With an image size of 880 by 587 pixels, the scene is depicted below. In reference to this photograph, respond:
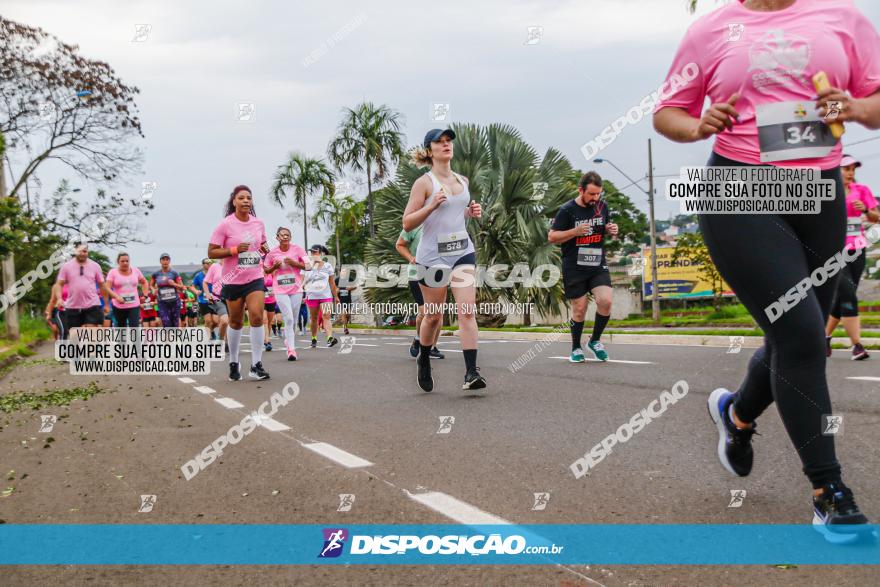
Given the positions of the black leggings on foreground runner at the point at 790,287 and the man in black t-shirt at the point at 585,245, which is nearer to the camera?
the black leggings on foreground runner at the point at 790,287

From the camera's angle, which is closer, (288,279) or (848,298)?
(848,298)

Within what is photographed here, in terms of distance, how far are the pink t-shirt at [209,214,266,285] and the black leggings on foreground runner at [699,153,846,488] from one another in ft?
23.4

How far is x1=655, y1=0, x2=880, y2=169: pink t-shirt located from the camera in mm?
2932

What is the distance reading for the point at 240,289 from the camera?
31.9 feet

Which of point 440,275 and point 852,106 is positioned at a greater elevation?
point 852,106

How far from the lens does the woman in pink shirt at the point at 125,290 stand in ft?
48.3

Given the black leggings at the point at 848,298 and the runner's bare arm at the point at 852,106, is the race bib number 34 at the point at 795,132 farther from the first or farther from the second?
the black leggings at the point at 848,298

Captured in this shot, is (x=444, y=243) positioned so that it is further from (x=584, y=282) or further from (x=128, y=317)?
(x=128, y=317)

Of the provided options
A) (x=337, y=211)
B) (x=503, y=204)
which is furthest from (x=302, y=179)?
(x=503, y=204)

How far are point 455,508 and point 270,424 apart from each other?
9.84 feet

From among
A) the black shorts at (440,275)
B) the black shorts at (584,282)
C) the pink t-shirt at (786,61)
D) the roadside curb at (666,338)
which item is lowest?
the roadside curb at (666,338)

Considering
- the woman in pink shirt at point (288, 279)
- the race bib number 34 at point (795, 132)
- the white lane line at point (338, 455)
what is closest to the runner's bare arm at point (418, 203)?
the white lane line at point (338, 455)

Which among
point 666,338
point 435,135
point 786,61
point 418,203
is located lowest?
point 666,338

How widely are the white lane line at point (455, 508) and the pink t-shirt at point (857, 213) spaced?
6.54m
